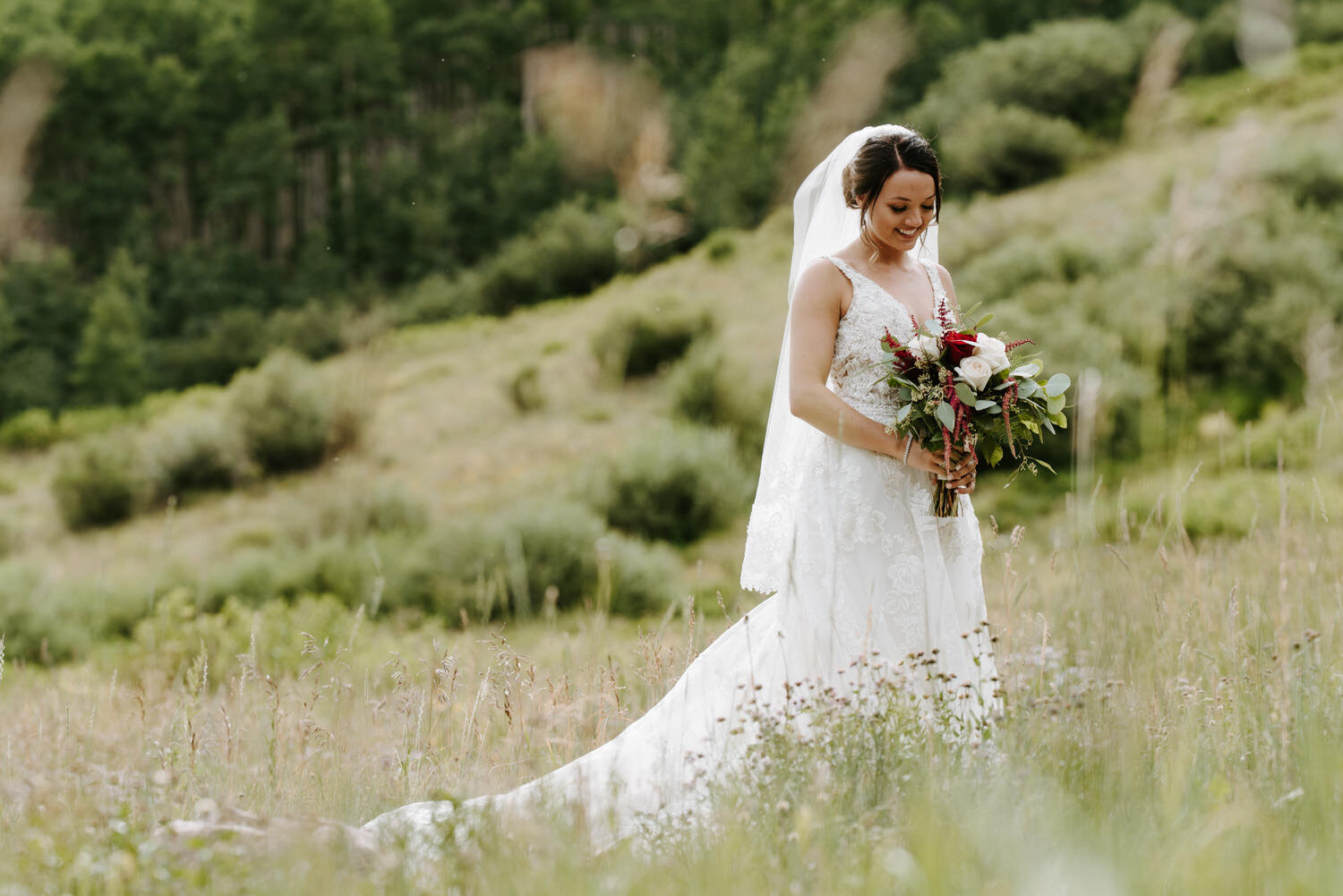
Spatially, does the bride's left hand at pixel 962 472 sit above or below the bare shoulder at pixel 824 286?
below

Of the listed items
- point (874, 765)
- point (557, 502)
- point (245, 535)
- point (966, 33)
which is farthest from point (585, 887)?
point (966, 33)

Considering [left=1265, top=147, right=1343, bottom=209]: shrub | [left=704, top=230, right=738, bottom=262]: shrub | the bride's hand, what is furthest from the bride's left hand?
[left=704, top=230, right=738, bottom=262]: shrub

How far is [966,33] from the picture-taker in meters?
33.0

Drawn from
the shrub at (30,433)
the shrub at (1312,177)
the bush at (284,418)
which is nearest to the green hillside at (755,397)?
the shrub at (1312,177)

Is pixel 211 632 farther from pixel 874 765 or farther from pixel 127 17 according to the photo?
pixel 127 17

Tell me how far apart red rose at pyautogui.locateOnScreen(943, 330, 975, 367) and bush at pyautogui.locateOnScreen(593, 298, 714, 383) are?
48.1 ft

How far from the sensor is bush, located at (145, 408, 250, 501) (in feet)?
61.8

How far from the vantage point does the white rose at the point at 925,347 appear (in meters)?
3.09

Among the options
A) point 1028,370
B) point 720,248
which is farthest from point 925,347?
point 720,248

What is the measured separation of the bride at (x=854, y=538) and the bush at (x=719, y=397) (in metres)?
11.4

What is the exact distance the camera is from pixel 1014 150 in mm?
24312

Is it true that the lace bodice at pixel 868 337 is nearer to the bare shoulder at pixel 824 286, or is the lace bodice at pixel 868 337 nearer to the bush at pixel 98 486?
the bare shoulder at pixel 824 286

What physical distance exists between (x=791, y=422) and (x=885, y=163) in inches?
36.1

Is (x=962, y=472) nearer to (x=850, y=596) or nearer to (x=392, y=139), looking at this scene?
(x=850, y=596)
